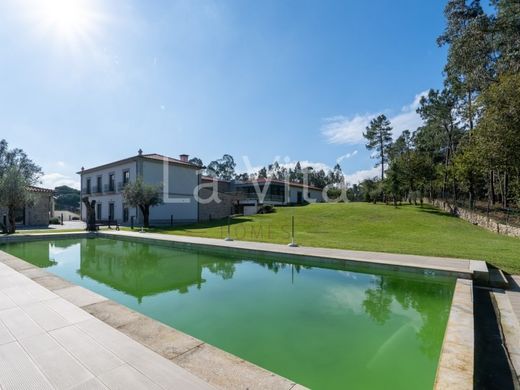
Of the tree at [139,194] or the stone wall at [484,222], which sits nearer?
the stone wall at [484,222]

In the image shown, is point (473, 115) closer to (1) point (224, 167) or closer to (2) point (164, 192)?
(2) point (164, 192)

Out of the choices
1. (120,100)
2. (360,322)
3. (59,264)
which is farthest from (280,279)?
(120,100)

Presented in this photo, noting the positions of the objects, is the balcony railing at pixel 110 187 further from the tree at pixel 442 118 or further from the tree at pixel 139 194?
the tree at pixel 442 118

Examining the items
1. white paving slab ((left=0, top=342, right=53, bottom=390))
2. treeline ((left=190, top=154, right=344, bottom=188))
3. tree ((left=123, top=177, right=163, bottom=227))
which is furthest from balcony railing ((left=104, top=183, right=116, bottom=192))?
treeline ((left=190, top=154, right=344, bottom=188))

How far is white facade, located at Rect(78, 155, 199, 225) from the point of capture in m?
21.0

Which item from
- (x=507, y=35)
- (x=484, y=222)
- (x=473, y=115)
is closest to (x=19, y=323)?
(x=484, y=222)

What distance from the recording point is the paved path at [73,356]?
204cm

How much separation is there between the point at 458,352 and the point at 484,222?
1672 centimetres

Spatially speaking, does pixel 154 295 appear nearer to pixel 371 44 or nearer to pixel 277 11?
pixel 277 11

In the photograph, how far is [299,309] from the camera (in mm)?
4781

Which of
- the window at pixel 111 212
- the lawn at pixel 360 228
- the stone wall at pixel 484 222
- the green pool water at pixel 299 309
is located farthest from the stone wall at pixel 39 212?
the stone wall at pixel 484 222

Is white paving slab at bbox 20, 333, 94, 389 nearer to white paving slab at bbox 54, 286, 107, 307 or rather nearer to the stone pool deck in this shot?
the stone pool deck

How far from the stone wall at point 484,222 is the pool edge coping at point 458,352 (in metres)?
12.0

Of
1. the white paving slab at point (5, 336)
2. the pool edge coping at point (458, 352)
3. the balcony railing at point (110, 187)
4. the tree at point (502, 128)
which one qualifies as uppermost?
the tree at point (502, 128)
